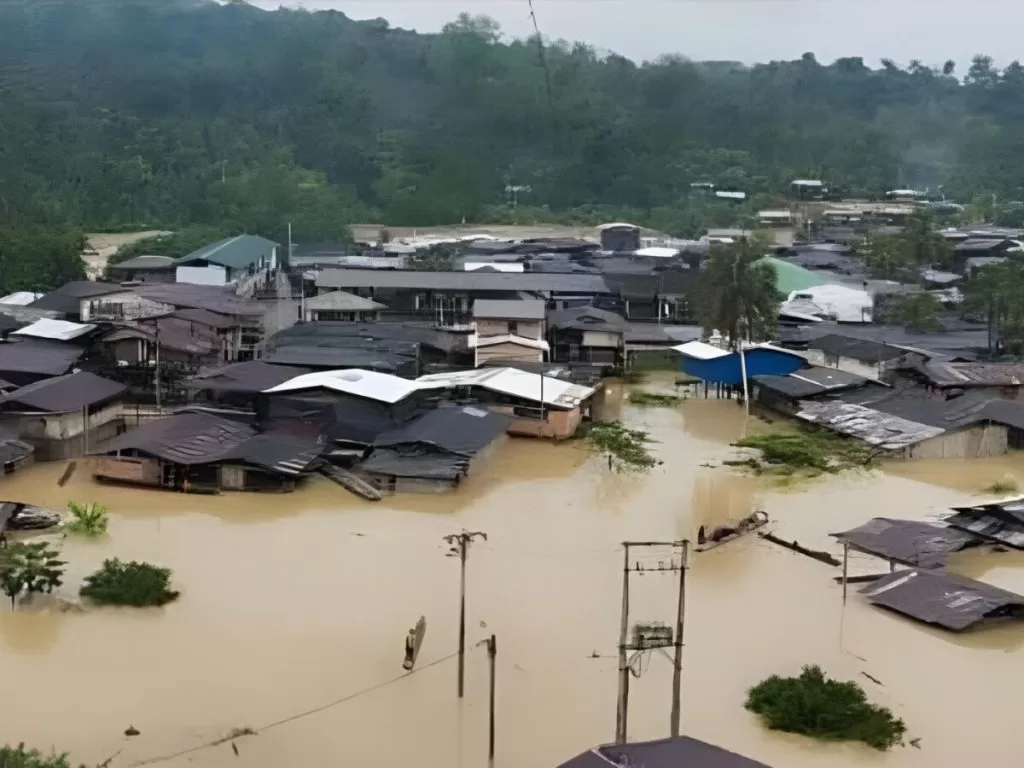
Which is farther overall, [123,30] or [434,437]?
[123,30]

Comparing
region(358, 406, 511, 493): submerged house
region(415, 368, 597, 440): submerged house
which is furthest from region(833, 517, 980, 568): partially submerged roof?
region(415, 368, 597, 440): submerged house

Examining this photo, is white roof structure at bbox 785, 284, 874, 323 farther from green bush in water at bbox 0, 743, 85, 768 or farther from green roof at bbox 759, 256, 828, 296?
green bush in water at bbox 0, 743, 85, 768

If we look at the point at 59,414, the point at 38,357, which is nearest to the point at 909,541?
the point at 59,414

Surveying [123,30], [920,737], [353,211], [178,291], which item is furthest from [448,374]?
[123,30]

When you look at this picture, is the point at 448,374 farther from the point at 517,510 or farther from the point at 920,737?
the point at 920,737

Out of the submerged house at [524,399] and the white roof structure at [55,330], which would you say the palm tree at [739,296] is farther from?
the white roof structure at [55,330]
